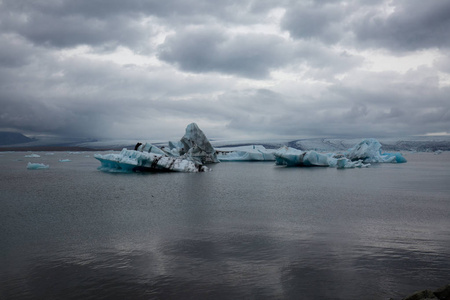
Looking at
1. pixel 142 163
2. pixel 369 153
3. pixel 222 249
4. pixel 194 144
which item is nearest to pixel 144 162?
pixel 142 163

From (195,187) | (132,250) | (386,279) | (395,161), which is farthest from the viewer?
(395,161)

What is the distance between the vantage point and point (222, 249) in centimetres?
498

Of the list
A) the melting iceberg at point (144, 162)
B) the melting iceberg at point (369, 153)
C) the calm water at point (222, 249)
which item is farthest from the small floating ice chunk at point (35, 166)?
the melting iceberg at point (369, 153)

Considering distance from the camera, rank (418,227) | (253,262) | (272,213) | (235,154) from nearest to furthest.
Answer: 1. (253,262)
2. (418,227)
3. (272,213)
4. (235,154)

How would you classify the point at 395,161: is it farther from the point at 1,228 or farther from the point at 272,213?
the point at 1,228

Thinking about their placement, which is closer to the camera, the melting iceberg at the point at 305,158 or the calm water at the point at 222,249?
the calm water at the point at 222,249

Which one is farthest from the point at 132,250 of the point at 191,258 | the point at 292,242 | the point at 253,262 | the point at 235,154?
the point at 235,154

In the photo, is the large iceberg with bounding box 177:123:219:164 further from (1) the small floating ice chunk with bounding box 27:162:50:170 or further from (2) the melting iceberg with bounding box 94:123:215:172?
(1) the small floating ice chunk with bounding box 27:162:50:170

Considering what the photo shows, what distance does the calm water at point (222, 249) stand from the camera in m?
3.63

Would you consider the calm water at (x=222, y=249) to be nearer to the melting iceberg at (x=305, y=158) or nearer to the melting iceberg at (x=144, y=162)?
the melting iceberg at (x=144, y=162)

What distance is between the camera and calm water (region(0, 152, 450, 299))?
3.63 m

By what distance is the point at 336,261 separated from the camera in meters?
4.41

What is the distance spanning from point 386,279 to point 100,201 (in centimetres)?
803

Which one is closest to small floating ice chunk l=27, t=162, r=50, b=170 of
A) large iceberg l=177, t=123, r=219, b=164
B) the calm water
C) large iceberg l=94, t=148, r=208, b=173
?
large iceberg l=94, t=148, r=208, b=173
